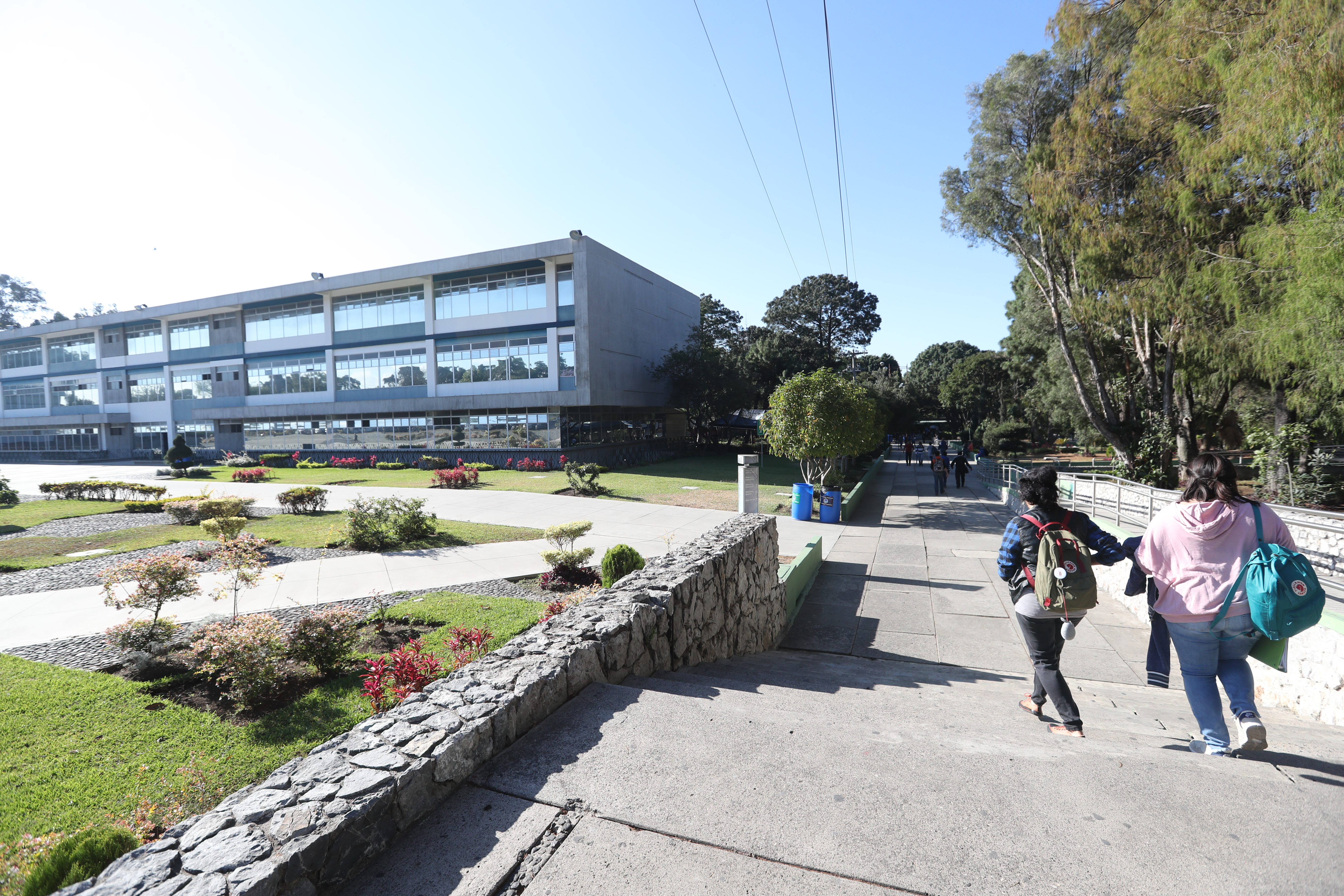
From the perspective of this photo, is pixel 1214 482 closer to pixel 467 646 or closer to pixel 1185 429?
pixel 467 646

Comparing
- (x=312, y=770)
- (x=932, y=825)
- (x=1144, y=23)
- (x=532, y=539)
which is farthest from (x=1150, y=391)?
(x=312, y=770)

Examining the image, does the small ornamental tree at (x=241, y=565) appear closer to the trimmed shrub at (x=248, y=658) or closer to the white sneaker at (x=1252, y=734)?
the trimmed shrub at (x=248, y=658)

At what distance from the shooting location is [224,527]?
459 inches

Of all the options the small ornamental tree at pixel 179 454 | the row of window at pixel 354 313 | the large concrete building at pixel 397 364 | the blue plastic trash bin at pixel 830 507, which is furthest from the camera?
the row of window at pixel 354 313

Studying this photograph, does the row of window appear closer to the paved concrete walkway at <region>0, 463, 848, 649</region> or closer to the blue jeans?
the paved concrete walkway at <region>0, 463, 848, 649</region>

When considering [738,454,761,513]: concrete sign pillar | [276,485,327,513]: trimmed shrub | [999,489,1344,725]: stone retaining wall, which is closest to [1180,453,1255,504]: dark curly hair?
[999,489,1344,725]: stone retaining wall

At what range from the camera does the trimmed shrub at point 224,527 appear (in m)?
11.6

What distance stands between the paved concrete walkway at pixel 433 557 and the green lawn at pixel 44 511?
2320 millimetres

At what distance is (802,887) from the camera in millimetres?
2025

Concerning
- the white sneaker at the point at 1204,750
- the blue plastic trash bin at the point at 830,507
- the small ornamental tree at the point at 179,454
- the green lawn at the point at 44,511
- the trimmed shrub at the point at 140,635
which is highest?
the small ornamental tree at the point at 179,454

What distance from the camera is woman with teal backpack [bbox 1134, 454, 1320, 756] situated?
330 centimetres

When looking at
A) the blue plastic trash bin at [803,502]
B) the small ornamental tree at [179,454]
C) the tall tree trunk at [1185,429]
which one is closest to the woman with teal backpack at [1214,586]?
the blue plastic trash bin at [803,502]

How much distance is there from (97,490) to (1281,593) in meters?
26.6

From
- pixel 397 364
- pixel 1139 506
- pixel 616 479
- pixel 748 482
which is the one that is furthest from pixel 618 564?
pixel 397 364
